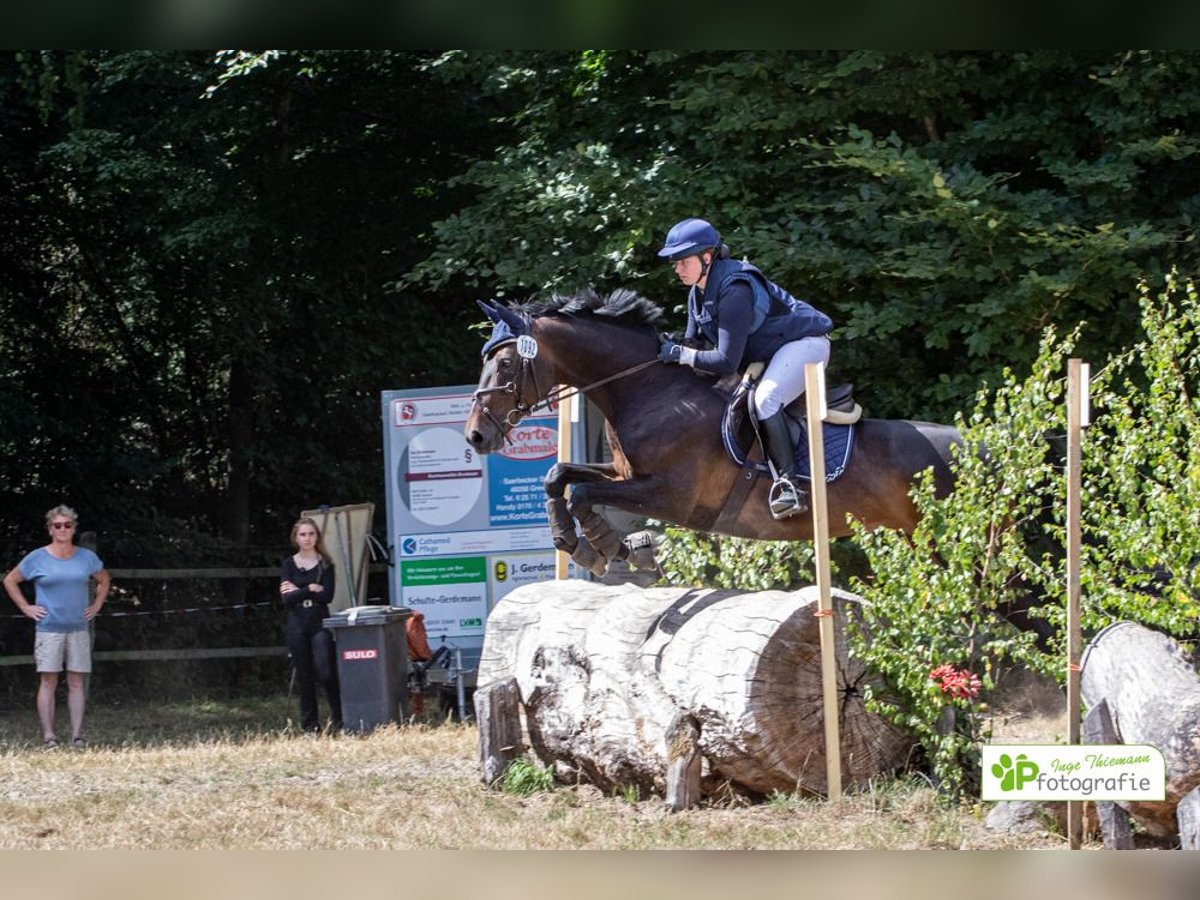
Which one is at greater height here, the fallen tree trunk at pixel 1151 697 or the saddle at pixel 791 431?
the saddle at pixel 791 431

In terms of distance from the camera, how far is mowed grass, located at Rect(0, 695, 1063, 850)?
6.38 m

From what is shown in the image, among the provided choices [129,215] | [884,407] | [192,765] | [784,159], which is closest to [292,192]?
[129,215]

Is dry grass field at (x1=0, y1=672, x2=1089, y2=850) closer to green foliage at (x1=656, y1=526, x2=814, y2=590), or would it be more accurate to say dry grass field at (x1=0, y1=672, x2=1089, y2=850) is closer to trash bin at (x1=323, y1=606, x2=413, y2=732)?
trash bin at (x1=323, y1=606, x2=413, y2=732)

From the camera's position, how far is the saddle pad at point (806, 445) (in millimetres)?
8133

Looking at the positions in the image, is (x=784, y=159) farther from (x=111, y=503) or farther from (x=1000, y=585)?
(x=111, y=503)

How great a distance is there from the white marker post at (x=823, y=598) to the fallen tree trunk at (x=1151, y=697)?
0.98 m

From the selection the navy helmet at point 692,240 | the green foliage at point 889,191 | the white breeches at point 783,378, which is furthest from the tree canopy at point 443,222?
the navy helmet at point 692,240

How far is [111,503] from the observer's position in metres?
16.2

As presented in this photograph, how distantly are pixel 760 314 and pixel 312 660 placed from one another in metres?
5.17

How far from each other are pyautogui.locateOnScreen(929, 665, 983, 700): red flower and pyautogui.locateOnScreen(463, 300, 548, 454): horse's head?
8.18ft

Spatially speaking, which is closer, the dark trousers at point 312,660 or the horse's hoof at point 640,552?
the horse's hoof at point 640,552

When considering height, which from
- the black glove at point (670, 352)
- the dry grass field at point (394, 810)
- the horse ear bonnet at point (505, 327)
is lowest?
the dry grass field at point (394, 810)

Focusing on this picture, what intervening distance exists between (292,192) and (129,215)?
1552 mm

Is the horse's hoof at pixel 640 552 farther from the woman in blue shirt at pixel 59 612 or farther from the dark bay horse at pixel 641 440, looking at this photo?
the woman in blue shirt at pixel 59 612
